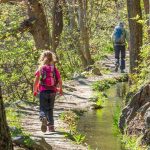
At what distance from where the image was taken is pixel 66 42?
2766cm

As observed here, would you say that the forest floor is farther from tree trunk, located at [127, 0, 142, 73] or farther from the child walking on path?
tree trunk, located at [127, 0, 142, 73]

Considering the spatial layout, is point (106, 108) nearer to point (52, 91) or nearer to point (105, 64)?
point (52, 91)

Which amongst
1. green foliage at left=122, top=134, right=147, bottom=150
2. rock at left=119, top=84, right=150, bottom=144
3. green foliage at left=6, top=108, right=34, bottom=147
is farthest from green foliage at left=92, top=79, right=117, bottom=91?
green foliage at left=122, top=134, right=147, bottom=150

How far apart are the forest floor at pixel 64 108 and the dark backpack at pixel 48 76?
0.99 meters

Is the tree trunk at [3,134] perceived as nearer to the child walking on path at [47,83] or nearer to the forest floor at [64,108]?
the forest floor at [64,108]

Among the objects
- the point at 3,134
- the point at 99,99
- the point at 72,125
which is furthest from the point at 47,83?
the point at 99,99

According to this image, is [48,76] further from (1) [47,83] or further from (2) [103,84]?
(2) [103,84]

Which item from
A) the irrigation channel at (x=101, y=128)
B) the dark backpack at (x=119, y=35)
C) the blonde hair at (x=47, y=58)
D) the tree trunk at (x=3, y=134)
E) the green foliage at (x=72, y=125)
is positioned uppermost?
the dark backpack at (x=119, y=35)

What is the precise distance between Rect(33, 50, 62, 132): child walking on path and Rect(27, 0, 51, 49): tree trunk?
1011 cm

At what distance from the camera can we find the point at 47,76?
980 centimetres

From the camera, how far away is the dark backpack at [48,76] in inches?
384

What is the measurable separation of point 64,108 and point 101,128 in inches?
88.8

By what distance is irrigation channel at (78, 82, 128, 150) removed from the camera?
10.3 m

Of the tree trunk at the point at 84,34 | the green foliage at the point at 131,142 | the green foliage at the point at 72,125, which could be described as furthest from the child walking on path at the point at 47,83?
the tree trunk at the point at 84,34
